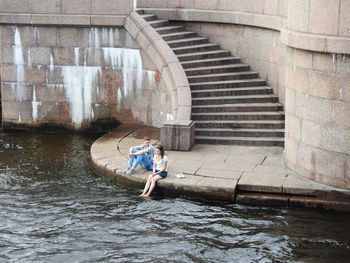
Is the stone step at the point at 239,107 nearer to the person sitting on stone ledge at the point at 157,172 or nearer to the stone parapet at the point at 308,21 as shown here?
the stone parapet at the point at 308,21

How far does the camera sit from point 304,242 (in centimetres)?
1425

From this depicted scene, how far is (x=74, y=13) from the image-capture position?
72.2 ft

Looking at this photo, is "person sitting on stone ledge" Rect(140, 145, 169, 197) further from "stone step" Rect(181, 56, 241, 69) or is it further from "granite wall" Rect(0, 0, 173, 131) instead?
"stone step" Rect(181, 56, 241, 69)

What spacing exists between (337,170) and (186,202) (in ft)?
11.0

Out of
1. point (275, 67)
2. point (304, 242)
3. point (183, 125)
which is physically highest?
point (275, 67)

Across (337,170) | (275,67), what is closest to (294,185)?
(337,170)

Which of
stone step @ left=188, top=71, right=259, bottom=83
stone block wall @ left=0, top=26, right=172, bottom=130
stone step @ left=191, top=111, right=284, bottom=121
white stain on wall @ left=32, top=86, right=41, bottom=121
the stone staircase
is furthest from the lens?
white stain on wall @ left=32, top=86, right=41, bottom=121

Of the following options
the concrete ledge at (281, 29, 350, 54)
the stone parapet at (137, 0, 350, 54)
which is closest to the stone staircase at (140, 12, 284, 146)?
the stone parapet at (137, 0, 350, 54)

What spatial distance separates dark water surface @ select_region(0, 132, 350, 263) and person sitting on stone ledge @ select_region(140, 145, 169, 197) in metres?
0.33

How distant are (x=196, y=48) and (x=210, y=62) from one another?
738 mm

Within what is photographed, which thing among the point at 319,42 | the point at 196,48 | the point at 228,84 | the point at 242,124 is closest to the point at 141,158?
the point at 242,124

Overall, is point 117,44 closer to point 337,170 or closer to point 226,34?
point 226,34

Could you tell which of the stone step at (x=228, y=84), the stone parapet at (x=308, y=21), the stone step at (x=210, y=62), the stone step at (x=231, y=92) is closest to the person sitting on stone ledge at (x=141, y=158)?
the stone step at (x=231, y=92)

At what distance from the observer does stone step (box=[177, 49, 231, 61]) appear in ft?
70.8
